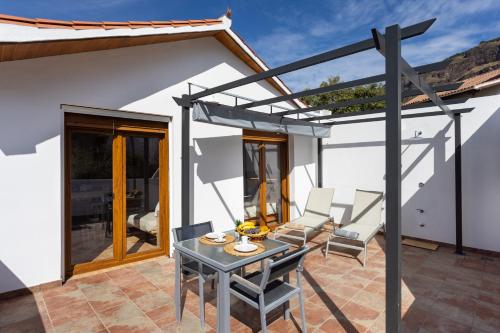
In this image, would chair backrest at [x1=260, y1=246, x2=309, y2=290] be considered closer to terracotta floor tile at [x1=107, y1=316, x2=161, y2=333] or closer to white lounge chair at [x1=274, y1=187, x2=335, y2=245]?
terracotta floor tile at [x1=107, y1=316, x2=161, y2=333]

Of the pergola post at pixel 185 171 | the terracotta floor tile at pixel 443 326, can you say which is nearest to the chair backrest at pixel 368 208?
the terracotta floor tile at pixel 443 326

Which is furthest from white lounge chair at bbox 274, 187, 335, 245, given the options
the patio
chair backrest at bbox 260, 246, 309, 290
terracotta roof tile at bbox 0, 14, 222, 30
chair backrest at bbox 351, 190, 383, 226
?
terracotta roof tile at bbox 0, 14, 222, 30

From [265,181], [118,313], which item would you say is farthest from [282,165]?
[118,313]

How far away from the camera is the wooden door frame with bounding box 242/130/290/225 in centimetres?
852

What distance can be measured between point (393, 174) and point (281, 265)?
62.2 inches

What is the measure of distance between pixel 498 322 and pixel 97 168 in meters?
7.16

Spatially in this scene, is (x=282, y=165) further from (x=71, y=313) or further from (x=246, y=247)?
(x=71, y=313)

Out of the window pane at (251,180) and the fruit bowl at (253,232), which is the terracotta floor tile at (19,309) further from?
the window pane at (251,180)

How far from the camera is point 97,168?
18.3 feet

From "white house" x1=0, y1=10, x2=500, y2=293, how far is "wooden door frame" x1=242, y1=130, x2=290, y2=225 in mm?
62

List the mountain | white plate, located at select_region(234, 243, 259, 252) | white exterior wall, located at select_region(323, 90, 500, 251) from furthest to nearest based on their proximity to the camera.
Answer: the mountain < white exterior wall, located at select_region(323, 90, 500, 251) < white plate, located at select_region(234, 243, 259, 252)

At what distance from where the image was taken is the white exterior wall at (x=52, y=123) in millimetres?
4477

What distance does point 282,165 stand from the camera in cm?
973

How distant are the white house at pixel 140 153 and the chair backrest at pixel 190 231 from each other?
1855 mm
